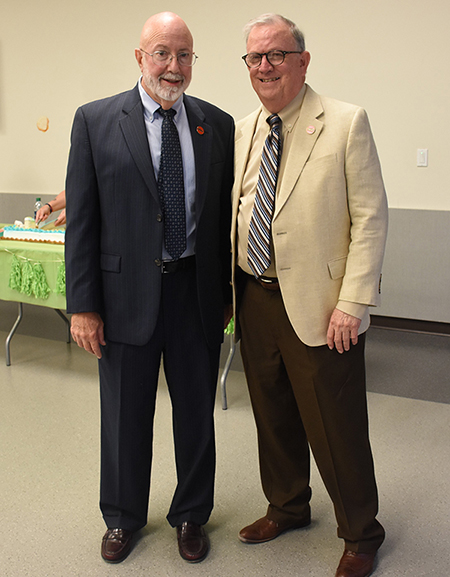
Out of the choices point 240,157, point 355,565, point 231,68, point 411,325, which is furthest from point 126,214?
point 231,68

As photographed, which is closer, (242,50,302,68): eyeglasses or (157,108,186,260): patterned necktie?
(242,50,302,68): eyeglasses

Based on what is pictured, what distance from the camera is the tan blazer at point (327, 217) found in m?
1.55

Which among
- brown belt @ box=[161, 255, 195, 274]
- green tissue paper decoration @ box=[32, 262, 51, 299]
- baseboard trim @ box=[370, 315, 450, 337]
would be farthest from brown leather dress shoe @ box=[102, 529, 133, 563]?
baseboard trim @ box=[370, 315, 450, 337]

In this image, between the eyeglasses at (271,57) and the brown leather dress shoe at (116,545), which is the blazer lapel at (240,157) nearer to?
the eyeglasses at (271,57)

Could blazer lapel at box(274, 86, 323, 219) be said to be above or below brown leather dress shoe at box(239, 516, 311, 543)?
above

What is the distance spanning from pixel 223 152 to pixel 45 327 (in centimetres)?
307

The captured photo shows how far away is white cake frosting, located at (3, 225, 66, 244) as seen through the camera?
138 inches

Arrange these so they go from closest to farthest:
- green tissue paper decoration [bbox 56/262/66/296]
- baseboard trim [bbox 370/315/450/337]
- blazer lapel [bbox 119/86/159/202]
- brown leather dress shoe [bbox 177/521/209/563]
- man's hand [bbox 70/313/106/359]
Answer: blazer lapel [bbox 119/86/159/202], man's hand [bbox 70/313/106/359], brown leather dress shoe [bbox 177/521/209/563], green tissue paper decoration [bbox 56/262/66/296], baseboard trim [bbox 370/315/450/337]

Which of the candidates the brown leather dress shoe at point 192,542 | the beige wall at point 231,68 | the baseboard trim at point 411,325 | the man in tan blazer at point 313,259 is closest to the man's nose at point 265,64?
the man in tan blazer at point 313,259

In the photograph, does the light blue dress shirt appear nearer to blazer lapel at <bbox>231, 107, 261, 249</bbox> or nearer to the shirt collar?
the shirt collar

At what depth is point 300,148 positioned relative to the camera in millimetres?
1580

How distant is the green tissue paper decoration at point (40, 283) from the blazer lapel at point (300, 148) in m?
2.03

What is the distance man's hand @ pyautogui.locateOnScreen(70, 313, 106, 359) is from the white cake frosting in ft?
6.03

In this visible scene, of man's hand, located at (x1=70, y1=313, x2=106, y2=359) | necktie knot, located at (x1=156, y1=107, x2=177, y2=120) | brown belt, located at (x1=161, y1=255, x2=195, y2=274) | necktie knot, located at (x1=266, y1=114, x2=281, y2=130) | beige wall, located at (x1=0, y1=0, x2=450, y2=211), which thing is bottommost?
man's hand, located at (x1=70, y1=313, x2=106, y2=359)
